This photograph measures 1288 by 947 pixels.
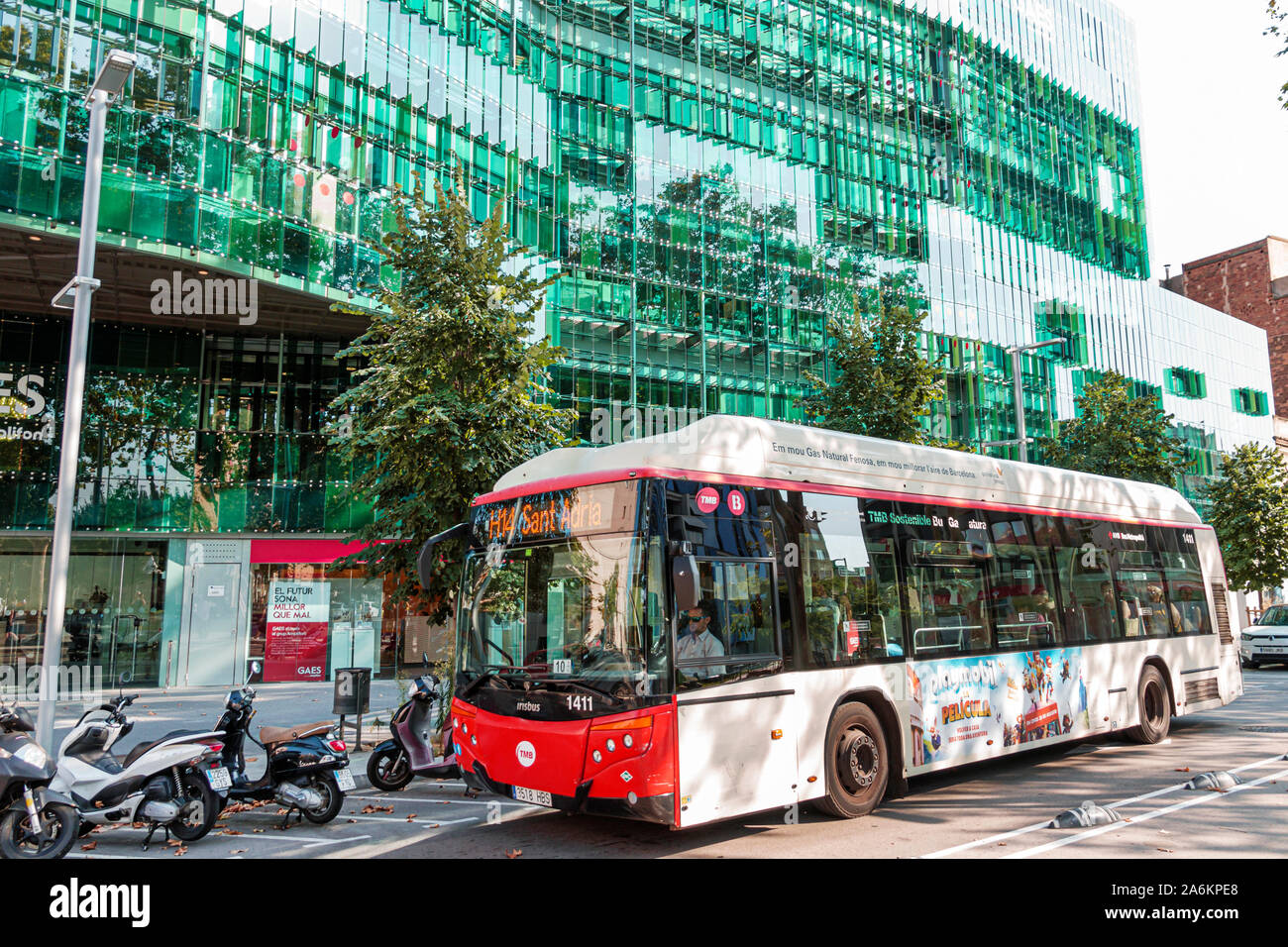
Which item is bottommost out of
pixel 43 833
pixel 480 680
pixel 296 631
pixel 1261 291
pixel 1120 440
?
pixel 43 833

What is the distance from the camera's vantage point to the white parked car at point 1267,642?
971 inches

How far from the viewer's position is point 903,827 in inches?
286

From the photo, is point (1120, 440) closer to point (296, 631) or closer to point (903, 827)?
point (903, 827)

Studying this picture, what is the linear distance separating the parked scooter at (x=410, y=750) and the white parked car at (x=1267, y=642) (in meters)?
24.0

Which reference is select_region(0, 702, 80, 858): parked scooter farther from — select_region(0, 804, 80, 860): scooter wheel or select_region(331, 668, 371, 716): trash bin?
select_region(331, 668, 371, 716): trash bin

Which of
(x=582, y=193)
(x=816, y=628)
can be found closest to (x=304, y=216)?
(x=582, y=193)

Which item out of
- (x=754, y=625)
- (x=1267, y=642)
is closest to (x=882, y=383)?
(x=1267, y=642)

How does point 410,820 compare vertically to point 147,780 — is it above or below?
below

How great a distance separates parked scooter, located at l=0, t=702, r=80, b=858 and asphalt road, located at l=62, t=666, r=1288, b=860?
1.45 ft

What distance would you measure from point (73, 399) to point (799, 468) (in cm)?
815

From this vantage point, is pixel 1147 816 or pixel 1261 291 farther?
pixel 1261 291

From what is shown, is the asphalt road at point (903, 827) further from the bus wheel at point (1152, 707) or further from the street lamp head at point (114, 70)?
the street lamp head at point (114, 70)
